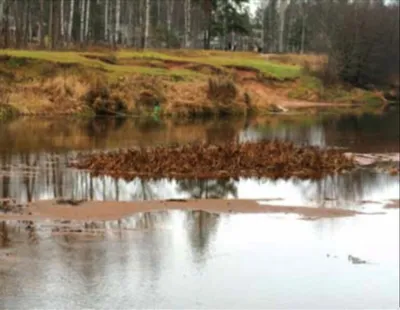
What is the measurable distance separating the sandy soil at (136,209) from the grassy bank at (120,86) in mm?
20630

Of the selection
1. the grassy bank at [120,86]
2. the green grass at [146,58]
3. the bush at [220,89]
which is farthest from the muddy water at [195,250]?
the bush at [220,89]

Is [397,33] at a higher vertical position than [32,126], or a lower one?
higher

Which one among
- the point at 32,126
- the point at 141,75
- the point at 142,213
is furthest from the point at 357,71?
the point at 142,213

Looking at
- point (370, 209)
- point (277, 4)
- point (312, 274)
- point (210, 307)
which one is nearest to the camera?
point (210, 307)

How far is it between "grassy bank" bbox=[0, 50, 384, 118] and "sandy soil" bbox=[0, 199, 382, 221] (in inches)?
812

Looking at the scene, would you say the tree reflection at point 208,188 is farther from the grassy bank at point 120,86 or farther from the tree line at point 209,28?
the tree line at point 209,28

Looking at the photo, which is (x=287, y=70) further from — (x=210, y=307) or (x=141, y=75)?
(x=210, y=307)

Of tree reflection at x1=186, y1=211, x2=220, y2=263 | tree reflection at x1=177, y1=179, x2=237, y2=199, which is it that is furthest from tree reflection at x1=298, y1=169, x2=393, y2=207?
tree reflection at x1=186, y1=211, x2=220, y2=263

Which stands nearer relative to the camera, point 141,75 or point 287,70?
→ point 141,75

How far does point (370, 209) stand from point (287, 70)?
46.7 meters

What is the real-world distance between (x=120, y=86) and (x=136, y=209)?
26.1m

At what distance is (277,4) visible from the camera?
112500 mm

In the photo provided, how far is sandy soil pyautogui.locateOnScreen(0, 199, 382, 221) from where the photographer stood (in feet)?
48.3

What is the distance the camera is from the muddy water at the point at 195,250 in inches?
399
